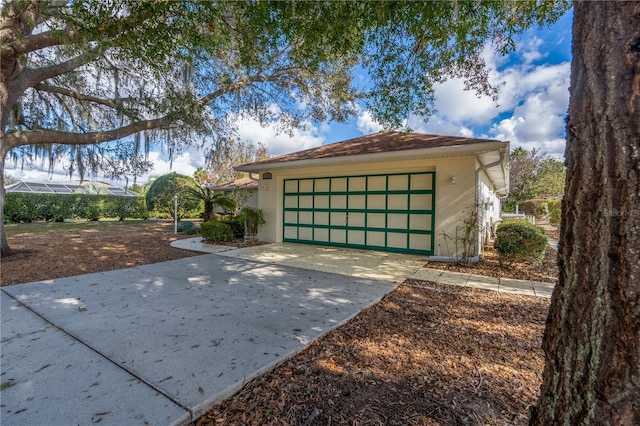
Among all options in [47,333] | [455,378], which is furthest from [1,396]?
[455,378]

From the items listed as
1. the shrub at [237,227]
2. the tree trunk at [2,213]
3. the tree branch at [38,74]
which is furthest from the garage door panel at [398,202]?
the tree trunk at [2,213]

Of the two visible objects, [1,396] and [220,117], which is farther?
[220,117]

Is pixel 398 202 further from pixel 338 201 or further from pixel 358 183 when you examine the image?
pixel 338 201

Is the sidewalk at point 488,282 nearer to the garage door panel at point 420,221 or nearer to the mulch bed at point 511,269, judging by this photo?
the mulch bed at point 511,269

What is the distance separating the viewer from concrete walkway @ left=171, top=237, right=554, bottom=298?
512 cm

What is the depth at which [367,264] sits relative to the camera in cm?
676

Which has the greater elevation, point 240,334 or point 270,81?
point 270,81

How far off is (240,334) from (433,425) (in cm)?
199

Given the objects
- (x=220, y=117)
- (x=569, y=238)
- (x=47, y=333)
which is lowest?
(x=47, y=333)

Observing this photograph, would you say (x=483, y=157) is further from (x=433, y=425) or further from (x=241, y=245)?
(x=241, y=245)

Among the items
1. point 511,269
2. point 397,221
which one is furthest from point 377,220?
point 511,269

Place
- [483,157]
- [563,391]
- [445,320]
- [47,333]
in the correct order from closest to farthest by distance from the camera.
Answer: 1. [563,391]
2. [47,333]
3. [445,320]
4. [483,157]

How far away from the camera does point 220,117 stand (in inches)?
350

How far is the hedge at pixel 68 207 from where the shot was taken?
15.2 metres
